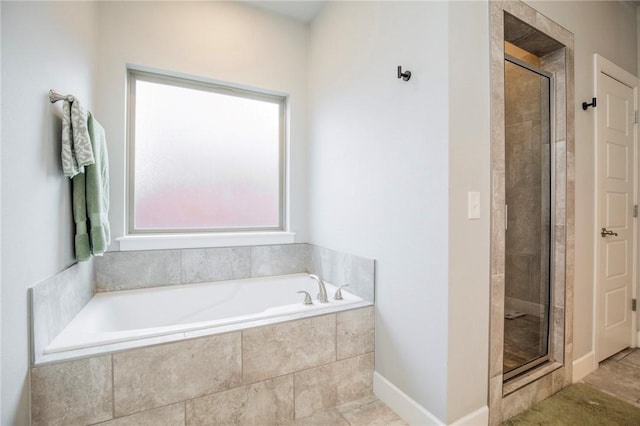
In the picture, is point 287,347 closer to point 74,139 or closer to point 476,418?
point 476,418

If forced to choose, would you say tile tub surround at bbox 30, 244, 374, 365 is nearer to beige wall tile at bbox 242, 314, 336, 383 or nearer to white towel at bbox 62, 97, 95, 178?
beige wall tile at bbox 242, 314, 336, 383

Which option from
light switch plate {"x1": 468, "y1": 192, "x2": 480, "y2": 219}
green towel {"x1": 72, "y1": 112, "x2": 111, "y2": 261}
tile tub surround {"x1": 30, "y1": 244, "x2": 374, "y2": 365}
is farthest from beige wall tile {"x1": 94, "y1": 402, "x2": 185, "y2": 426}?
light switch plate {"x1": 468, "y1": 192, "x2": 480, "y2": 219}

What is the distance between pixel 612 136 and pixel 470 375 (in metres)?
2.13

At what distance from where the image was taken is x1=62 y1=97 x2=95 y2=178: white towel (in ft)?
4.66

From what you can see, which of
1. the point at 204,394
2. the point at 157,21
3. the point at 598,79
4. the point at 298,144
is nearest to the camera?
the point at 204,394

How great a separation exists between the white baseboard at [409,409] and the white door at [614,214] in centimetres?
138

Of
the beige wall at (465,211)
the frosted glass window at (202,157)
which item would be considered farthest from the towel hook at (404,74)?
the frosted glass window at (202,157)

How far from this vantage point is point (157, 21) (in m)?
2.22

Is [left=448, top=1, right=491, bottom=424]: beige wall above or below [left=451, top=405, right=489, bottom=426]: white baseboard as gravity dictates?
above

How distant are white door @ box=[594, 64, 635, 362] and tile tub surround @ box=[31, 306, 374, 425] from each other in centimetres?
182

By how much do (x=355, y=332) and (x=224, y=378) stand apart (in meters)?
0.79

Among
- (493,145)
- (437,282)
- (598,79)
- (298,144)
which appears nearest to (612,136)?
(598,79)

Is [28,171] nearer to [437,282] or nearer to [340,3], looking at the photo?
[437,282]

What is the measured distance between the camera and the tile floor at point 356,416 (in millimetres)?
1588
